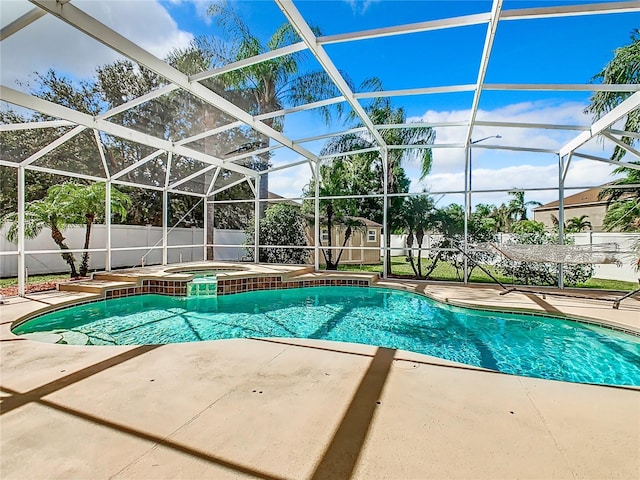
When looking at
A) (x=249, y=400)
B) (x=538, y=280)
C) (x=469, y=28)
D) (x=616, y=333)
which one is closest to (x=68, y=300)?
(x=249, y=400)

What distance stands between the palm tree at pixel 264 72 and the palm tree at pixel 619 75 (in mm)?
4914

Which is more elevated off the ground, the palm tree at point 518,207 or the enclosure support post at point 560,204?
the palm tree at point 518,207

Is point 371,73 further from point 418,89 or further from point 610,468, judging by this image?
point 610,468

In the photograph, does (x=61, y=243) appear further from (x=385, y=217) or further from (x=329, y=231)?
(x=385, y=217)

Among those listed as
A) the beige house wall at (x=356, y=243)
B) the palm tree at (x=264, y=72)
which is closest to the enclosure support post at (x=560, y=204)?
the palm tree at (x=264, y=72)

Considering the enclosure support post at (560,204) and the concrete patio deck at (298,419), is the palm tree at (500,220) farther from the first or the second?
the concrete patio deck at (298,419)

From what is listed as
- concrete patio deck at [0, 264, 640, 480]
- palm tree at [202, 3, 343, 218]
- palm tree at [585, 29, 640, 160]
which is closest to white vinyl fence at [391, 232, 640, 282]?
palm tree at [585, 29, 640, 160]

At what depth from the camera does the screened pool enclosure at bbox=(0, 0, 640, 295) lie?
399cm

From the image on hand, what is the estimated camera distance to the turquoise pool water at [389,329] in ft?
12.8

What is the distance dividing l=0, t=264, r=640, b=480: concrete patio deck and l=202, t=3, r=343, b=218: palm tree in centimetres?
434

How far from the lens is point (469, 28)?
176 inches

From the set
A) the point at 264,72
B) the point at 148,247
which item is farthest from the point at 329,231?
the point at 264,72

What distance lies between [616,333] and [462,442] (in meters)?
4.20

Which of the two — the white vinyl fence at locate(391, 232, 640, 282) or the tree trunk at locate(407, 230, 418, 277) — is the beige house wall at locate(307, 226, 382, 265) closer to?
the tree trunk at locate(407, 230, 418, 277)
